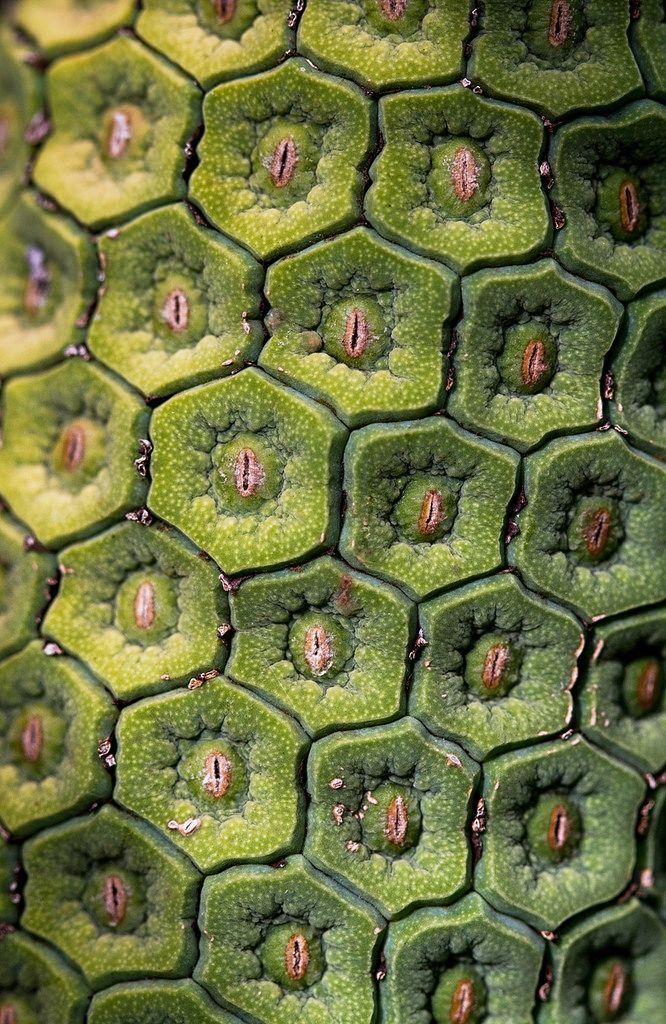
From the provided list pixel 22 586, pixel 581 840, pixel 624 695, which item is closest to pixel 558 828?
pixel 581 840

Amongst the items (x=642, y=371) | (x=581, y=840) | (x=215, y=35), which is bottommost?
(x=581, y=840)

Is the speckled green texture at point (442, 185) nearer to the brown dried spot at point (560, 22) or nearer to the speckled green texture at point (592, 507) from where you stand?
the brown dried spot at point (560, 22)

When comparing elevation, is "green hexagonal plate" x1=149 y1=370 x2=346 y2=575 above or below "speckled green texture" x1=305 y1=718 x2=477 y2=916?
above

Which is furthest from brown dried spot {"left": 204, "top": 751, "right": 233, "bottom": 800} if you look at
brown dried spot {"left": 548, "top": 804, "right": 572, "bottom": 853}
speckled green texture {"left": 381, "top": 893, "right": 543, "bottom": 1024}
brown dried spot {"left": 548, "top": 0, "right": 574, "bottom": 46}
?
brown dried spot {"left": 548, "top": 0, "right": 574, "bottom": 46}

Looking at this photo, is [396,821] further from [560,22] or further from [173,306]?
[560,22]

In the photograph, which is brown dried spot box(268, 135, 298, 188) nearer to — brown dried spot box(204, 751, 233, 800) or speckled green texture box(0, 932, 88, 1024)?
brown dried spot box(204, 751, 233, 800)

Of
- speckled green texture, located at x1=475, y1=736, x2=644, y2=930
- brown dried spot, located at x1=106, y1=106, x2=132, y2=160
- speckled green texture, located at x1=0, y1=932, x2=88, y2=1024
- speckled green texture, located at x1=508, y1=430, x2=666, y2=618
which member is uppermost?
brown dried spot, located at x1=106, y1=106, x2=132, y2=160

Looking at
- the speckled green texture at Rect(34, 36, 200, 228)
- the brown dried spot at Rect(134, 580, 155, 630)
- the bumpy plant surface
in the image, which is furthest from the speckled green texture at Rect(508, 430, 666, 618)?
the speckled green texture at Rect(34, 36, 200, 228)
